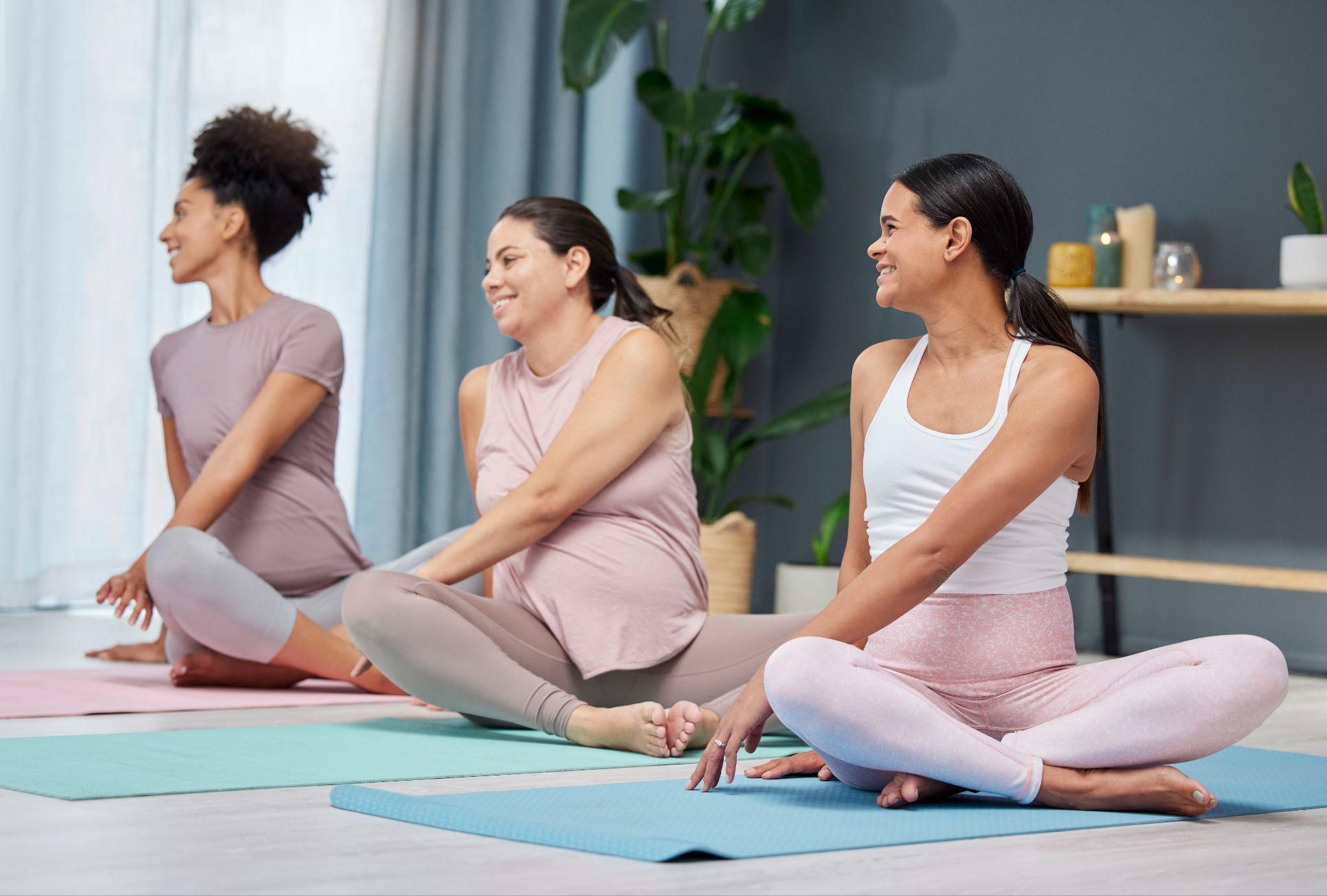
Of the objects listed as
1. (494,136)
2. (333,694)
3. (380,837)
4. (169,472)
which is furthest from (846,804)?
(494,136)

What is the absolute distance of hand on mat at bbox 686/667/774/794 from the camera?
151cm

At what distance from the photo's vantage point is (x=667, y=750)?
1938mm

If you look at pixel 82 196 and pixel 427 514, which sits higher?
pixel 82 196

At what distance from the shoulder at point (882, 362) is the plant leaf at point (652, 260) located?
8.58ft

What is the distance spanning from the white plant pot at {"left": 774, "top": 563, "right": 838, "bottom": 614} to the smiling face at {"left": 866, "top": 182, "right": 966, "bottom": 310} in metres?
2.22

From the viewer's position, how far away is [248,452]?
8.83ft

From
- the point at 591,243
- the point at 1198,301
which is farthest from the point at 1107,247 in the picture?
the point at 591,243

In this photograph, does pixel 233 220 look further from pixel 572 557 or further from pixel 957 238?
pixel 957 238

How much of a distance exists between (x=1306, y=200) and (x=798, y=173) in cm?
139

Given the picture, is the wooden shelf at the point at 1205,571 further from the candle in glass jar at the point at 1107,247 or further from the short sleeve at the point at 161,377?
the short sleeve at the point at 161,377

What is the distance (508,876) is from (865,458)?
2.44 feet

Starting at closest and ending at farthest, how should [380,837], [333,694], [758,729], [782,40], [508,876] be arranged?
1. [508,876]
2. [380,837]
3. [758,729]
4. [333,694]
5. [782,40]

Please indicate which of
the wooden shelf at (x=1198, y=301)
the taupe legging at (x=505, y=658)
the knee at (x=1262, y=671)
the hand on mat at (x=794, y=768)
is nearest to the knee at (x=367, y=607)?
the taupe legging at (x=505, y=658)

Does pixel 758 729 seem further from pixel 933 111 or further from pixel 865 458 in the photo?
pixel 933 111
